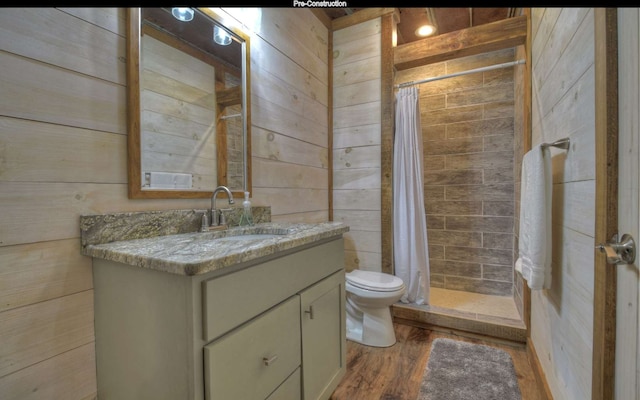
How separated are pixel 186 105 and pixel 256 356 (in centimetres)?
112

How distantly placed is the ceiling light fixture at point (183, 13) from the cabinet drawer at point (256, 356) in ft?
4.35

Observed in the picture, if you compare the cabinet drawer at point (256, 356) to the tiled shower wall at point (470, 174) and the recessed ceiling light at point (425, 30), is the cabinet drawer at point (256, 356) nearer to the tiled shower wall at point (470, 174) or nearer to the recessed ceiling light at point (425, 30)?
the tiled shower wall at point (470, 174)

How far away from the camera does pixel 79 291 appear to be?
936 millimetres

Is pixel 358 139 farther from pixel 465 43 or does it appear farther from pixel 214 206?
pixel 214 206

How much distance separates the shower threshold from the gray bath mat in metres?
0.14

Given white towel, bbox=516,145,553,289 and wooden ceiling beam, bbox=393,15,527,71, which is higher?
wooden ceiling beam, bbox=393,15,527,71

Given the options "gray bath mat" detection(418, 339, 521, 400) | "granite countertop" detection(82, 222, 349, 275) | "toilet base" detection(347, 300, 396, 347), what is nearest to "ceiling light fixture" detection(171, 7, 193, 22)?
"granite countertop" detection(82, 222, 349, 275)

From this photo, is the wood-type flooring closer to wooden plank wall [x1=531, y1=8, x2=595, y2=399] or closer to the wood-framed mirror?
wooden plank wall [x1=531, y1=8, x2=595, y2=399]

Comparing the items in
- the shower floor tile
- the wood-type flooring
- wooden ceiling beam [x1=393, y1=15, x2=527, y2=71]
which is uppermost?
wooden ceiling beam [x1=393, y1=15, x2=527, y2=71]

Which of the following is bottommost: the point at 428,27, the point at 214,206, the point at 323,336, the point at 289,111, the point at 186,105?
the point at 323,336

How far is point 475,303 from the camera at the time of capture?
244cm

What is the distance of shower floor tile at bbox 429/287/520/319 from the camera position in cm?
220

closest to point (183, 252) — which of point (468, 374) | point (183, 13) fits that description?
point (183, 13)

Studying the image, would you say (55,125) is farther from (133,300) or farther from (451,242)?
(451,242)
